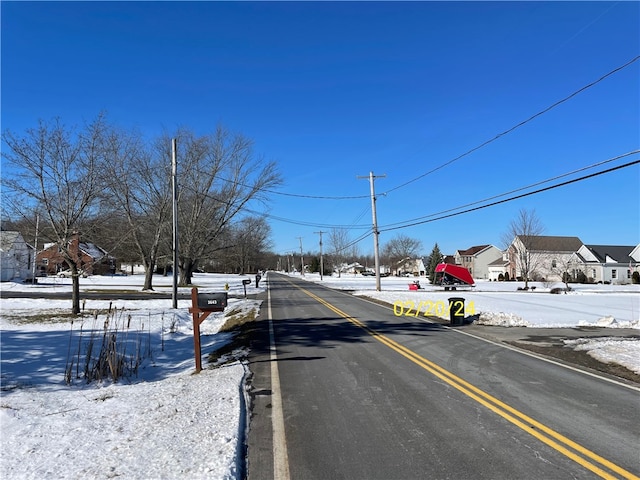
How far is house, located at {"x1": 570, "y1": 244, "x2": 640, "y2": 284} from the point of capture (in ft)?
219

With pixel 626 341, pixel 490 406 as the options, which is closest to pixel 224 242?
pixel 626 341

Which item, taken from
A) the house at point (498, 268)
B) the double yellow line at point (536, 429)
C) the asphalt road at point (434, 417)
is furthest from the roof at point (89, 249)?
the house at point (498, 268)

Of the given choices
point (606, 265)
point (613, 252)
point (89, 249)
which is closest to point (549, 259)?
point (606, 265)

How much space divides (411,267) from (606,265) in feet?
237

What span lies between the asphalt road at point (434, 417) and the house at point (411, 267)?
116094 millimetres

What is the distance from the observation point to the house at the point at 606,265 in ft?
219

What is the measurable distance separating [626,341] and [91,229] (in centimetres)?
1830

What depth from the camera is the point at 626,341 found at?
37.2ft

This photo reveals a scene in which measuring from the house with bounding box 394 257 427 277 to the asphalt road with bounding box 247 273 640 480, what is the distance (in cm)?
11609

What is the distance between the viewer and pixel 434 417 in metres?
5.55

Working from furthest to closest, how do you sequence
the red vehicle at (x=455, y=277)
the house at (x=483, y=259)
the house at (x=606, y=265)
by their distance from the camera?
the house at (x=483, y=259), the house at (x=606, y=265), the red vehicle at (x=455, y=277)

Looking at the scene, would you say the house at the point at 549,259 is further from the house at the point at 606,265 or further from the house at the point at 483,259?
the house at the point at 483,259

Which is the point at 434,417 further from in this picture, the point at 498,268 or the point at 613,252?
the point at 498,268
